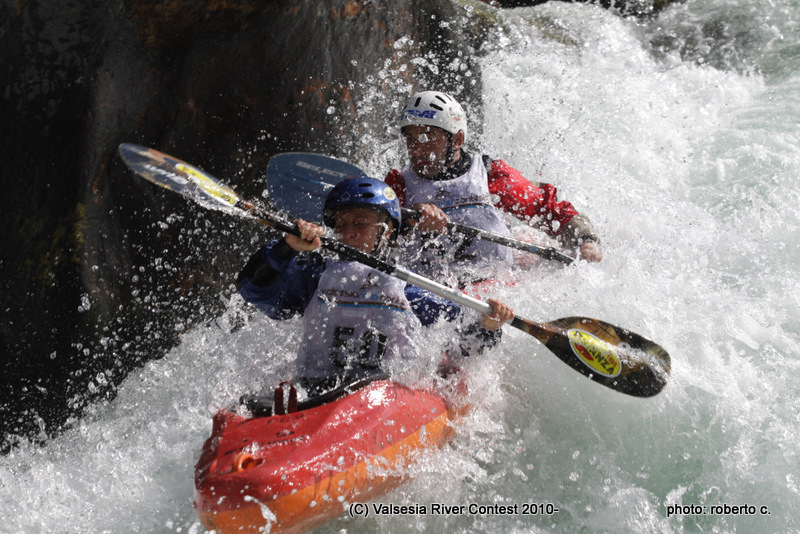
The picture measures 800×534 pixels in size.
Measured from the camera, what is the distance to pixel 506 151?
6.60 m

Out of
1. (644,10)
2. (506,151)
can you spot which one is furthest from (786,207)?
(644,10)

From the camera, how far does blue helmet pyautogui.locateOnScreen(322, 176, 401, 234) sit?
332 centimetres

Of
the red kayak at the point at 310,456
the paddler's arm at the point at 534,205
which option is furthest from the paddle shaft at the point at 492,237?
the red kayak at the point at 310,456

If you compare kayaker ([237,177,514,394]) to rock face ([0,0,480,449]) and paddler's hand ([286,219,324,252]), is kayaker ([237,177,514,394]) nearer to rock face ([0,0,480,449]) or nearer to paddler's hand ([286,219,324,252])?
paddler's hand ([286,219,324,252])

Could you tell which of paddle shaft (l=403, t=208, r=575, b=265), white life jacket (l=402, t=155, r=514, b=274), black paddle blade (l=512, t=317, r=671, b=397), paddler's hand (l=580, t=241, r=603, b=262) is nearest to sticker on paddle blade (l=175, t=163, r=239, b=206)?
paddle shaft (l=403, t=208, r=575, b=265)

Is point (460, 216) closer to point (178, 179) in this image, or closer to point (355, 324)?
point (355, 324)

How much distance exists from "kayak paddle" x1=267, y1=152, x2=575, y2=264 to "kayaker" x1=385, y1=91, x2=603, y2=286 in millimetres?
166

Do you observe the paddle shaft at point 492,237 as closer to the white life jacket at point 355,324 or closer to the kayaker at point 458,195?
the kayaker at point 458,195

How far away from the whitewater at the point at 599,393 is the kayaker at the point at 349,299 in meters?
0.39

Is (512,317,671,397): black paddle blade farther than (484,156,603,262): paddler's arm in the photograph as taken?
No

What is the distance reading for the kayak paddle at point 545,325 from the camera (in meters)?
3.22

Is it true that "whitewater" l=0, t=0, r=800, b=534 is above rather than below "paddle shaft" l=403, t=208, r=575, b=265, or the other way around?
below

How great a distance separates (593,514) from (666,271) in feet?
6.56

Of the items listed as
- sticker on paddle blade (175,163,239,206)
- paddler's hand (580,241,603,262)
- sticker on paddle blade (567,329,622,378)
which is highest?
sticker on paddle blade (175,163,239,206)
